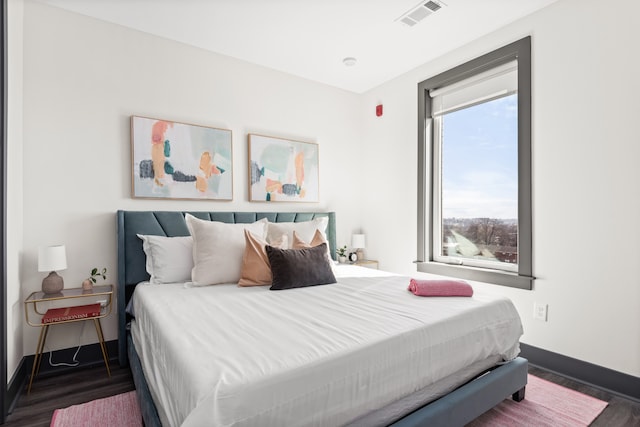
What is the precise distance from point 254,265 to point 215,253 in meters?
0.31

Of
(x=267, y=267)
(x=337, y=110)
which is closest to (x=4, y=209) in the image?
(x=267, y=267)

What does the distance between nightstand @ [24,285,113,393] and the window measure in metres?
2.83

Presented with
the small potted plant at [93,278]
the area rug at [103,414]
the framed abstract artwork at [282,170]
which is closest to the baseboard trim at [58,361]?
the area rug at [103,414]

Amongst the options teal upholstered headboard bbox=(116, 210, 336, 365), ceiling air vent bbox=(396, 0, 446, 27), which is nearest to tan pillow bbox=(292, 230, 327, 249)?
teal upholstered headboard bbox=(116, 210, 336, 365)

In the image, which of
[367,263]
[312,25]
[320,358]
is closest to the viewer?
[320,358]

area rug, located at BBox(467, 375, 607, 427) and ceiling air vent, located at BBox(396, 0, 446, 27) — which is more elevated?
ceiling air vent, located at BBox(396, 0, 446, 27)

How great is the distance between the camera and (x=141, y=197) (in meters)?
2.78

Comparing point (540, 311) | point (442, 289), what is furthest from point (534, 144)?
point (442, 289)

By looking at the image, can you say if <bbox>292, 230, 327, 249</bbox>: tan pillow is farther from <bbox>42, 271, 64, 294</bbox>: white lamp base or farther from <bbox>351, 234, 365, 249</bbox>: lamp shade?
<bbox>42, 271, 64, 294</bbox>: white lamp base

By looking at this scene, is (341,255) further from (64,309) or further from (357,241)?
(64,309)

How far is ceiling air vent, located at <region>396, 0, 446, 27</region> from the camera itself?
248 cm

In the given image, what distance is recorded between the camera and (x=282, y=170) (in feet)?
11.7

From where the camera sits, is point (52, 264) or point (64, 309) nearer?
point (52, 264)

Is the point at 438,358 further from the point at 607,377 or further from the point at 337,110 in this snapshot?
the point at 337,110
